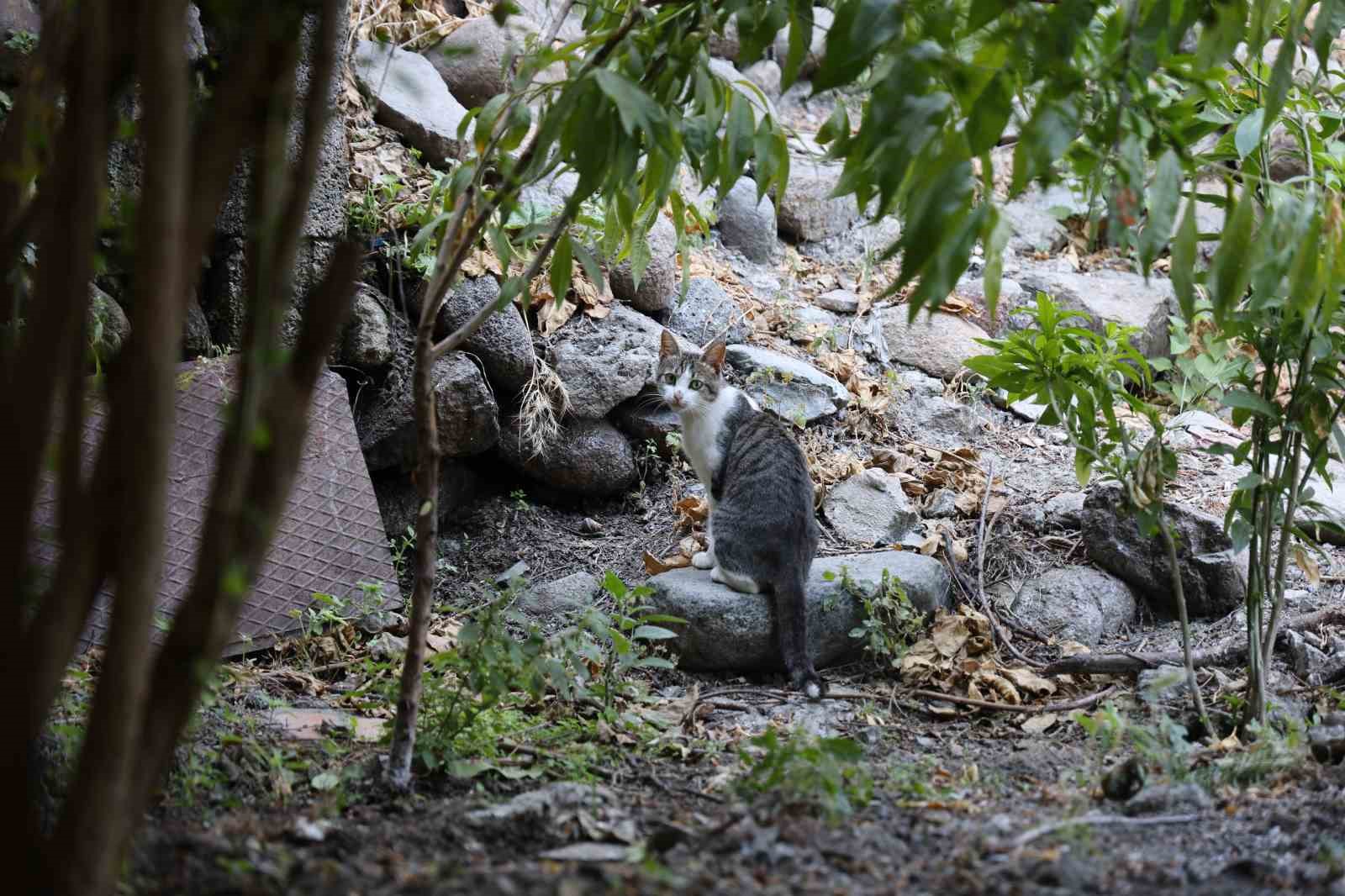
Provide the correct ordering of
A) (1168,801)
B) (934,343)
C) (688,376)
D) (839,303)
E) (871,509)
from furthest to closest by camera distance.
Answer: (839,303) → (934,343) → (871,509) → (688,376) → (1168,801)

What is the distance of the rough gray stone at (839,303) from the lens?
6.21 m

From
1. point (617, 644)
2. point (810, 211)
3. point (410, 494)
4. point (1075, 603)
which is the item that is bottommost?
point (410, 494)

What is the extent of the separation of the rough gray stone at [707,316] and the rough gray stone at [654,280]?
0.14 metres

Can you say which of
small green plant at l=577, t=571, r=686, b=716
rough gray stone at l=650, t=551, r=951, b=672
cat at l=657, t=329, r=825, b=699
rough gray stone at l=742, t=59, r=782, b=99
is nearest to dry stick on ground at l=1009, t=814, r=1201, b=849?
small green plant at l=577, t=571, r=686, b=716

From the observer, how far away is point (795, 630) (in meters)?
3.87

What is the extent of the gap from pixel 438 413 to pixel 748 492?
4.58ft

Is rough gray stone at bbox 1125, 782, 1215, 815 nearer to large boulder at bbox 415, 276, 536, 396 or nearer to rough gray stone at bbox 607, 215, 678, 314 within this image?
large boulder at bbox 415, 276, 536, 396

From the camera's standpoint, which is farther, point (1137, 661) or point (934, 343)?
point (934, 343)

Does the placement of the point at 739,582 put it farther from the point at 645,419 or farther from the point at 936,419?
the point at 936,419

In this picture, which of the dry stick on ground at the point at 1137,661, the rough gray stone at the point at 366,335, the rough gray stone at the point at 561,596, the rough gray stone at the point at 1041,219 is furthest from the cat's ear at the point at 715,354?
the rough gray stone at the point at 1041,219

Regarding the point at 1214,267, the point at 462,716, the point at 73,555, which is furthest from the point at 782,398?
the point at 73,555

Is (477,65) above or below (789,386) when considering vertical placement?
above

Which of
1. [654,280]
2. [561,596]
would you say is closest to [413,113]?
[654,280]

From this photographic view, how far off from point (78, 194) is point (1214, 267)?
1.82 m
